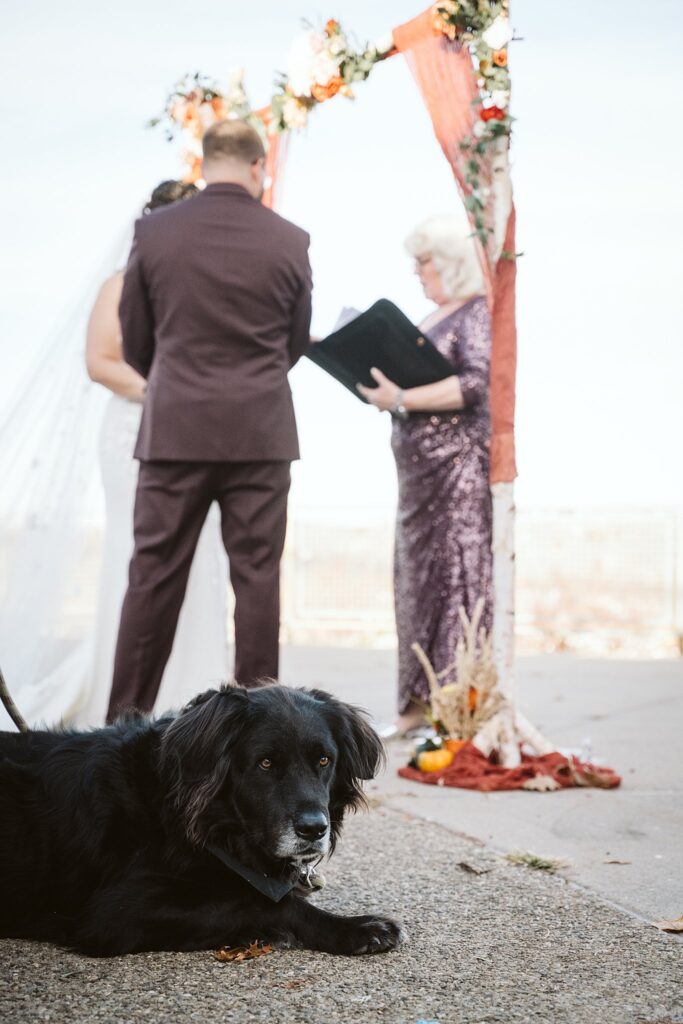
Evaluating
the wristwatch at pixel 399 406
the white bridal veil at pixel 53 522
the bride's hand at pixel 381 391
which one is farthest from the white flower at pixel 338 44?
the wristwatch at pixel 399 406

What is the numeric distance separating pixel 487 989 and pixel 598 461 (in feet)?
57.5

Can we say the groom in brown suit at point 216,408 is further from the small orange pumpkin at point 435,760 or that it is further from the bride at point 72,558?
the bride at point 72,558

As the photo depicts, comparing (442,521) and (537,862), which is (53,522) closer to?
(442,521)

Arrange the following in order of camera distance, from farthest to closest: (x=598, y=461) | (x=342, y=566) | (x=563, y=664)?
(x=598, y=461) < (x=342, y=566) < (x=563, y=664)

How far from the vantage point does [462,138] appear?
4504 millimetres

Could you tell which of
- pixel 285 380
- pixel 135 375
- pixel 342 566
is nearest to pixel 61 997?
pixel 285 380

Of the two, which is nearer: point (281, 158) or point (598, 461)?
point (281, 158)

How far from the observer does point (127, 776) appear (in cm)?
264

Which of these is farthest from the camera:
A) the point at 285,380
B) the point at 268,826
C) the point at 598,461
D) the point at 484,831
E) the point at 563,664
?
the point at 598,461

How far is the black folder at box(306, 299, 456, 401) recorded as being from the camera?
5.06 meters

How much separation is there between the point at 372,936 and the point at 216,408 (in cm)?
198

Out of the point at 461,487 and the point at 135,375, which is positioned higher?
the point at 135,375

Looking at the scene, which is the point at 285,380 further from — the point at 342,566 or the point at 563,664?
the point at 342,566

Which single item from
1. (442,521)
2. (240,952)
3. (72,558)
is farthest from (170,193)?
(240,952)
